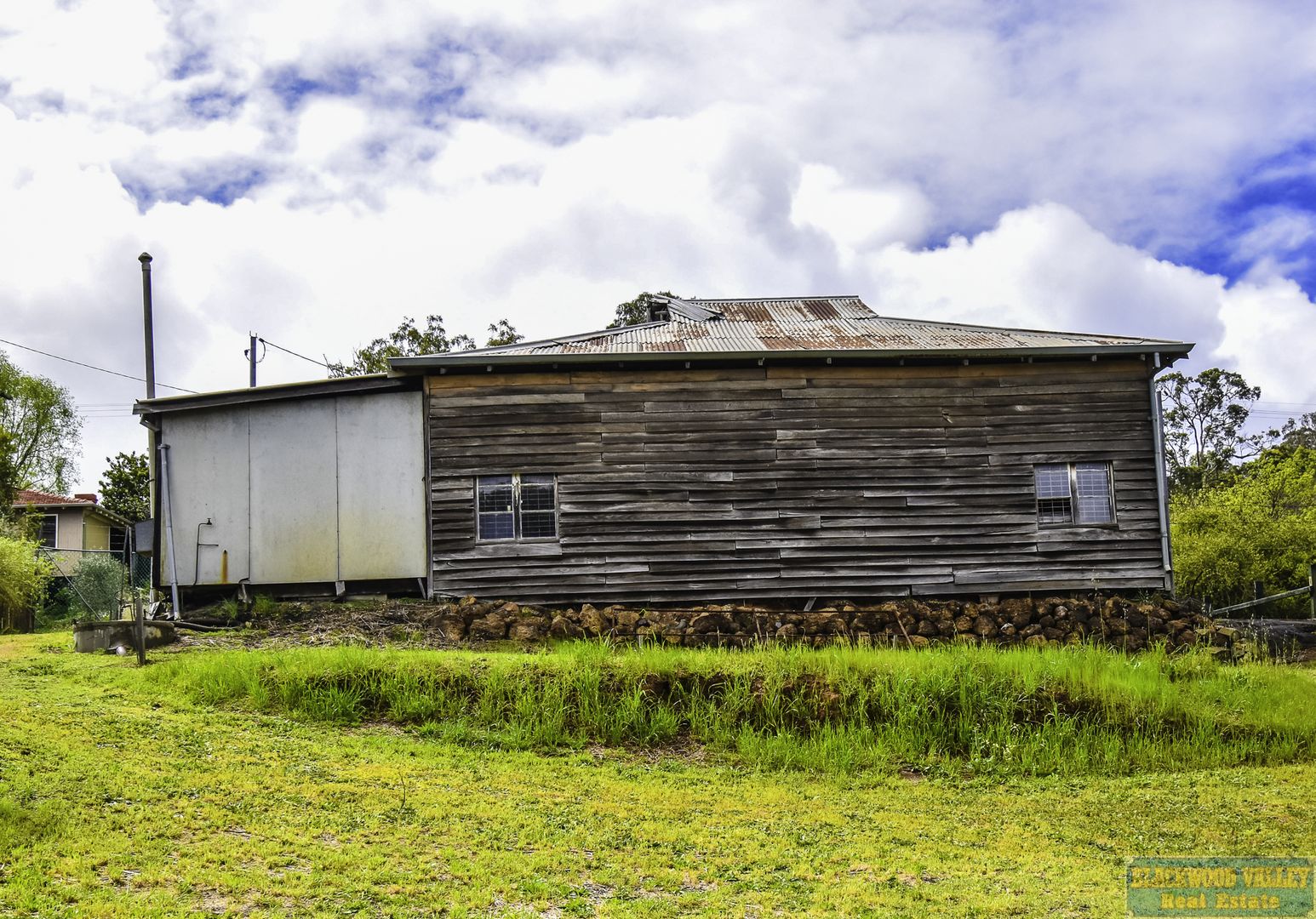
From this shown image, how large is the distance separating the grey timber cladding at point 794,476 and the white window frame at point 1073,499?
11 centimetres

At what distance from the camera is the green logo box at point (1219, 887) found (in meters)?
6.53

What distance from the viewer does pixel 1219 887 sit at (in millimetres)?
6965

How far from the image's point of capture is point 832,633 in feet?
52.6

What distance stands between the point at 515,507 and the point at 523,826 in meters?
9.60

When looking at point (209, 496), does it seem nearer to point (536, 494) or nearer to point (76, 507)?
point (536, 494)

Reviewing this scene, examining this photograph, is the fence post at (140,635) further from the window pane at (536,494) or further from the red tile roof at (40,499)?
the red tile roof at (40,499)

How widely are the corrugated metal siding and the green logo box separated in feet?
36.1

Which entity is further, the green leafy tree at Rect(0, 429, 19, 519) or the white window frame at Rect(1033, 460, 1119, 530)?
the green leafy tree at Rect(0, 429, 19, 519)

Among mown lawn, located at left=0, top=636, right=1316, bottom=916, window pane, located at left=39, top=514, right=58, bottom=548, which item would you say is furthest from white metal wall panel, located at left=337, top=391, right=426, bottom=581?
window pane, located at left=39, top=514, right=58, bottom=548

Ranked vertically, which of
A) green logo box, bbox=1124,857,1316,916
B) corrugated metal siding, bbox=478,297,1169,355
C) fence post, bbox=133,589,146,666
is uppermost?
corrugated metal siding, bbox=478,297,1169,355

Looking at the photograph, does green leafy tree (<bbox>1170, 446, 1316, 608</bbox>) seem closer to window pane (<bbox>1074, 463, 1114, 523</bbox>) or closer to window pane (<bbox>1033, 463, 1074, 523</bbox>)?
window pane (<bbox>1074, 463, 1114, 523</bbox>)

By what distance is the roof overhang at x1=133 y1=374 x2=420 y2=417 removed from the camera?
16.5 meters

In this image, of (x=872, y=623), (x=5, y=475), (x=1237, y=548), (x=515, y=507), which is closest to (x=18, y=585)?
(x=515, y=507)

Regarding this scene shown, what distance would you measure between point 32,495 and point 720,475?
34989mm
